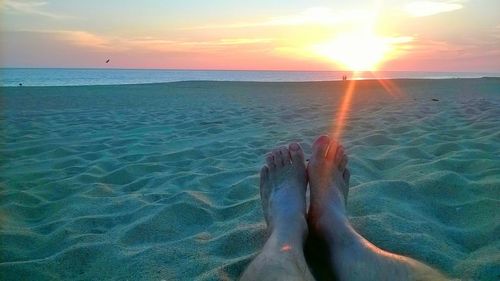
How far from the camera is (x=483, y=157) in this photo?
2674 mm

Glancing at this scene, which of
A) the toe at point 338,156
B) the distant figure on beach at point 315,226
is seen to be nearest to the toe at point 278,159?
the distant figure on beach at point 315,226

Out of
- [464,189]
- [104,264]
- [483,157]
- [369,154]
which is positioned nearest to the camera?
[104,264]

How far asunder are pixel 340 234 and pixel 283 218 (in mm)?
249

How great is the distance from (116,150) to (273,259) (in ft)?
8.63

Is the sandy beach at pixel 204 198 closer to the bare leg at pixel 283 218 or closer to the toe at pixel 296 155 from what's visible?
the bare leg at pixel 283 218

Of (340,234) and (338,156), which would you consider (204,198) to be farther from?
(340,234)

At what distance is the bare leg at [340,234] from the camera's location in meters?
1.28

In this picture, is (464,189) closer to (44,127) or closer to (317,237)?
(317,237)

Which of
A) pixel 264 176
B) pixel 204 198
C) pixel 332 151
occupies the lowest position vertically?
pixel 204 198

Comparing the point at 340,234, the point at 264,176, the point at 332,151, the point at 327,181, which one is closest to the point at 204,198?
the point at 264,176

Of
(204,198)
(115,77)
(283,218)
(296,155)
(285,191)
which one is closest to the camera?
(283,218)

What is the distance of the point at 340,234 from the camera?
1535 mm

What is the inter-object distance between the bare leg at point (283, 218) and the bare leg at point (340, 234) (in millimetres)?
67

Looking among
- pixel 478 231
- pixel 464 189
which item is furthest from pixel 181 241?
A: pixel 464 189
